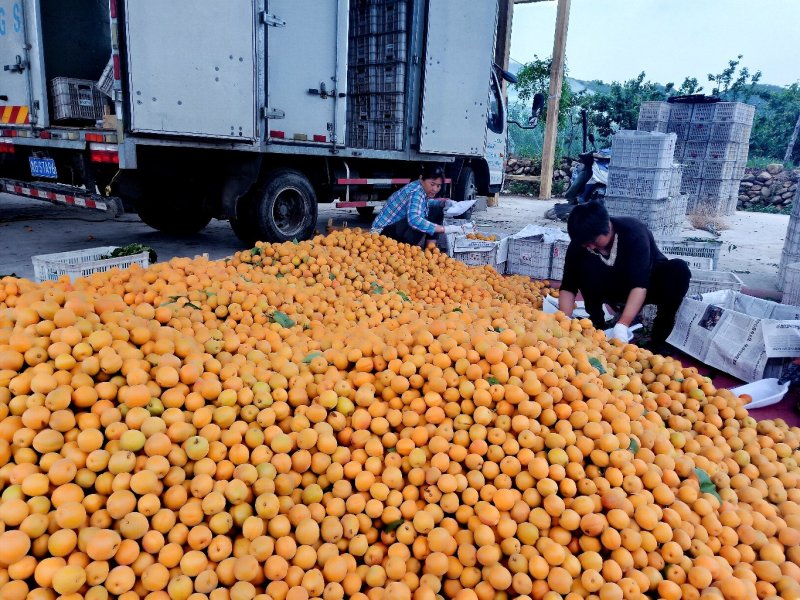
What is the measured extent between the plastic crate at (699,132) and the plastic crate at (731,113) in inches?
10.1

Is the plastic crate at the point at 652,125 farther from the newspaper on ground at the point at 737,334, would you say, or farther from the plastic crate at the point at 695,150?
the newspaper on ground at the point at 737,334

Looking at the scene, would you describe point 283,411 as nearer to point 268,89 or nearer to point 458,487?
point 458,487

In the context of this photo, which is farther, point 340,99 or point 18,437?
point 340,99

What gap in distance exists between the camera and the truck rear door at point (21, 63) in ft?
19.6

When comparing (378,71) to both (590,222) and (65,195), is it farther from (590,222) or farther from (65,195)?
(590,222)

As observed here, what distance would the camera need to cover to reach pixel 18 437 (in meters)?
1.79

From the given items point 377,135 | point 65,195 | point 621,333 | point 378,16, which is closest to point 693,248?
point 621,333

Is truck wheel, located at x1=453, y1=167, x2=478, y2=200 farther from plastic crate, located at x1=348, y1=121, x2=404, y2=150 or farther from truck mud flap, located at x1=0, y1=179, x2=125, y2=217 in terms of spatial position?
truck mud flap, located at x1=0, y1=179, x2=125, y2=217

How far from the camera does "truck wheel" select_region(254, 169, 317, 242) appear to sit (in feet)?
23.2

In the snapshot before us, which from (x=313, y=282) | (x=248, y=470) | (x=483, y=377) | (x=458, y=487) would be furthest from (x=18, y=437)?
(x=313, y=282)

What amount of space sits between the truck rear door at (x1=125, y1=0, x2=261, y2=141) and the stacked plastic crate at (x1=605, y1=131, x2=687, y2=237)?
19.2 ft

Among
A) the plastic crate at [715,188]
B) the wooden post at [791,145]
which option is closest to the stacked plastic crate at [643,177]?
the plastic crate at [715,188]

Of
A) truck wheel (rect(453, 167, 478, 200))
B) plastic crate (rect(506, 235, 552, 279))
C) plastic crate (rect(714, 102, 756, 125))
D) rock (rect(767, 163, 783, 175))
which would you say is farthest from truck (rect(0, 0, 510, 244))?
rock (rect(767, 163, 783, 175))

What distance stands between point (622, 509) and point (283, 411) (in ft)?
4.31
